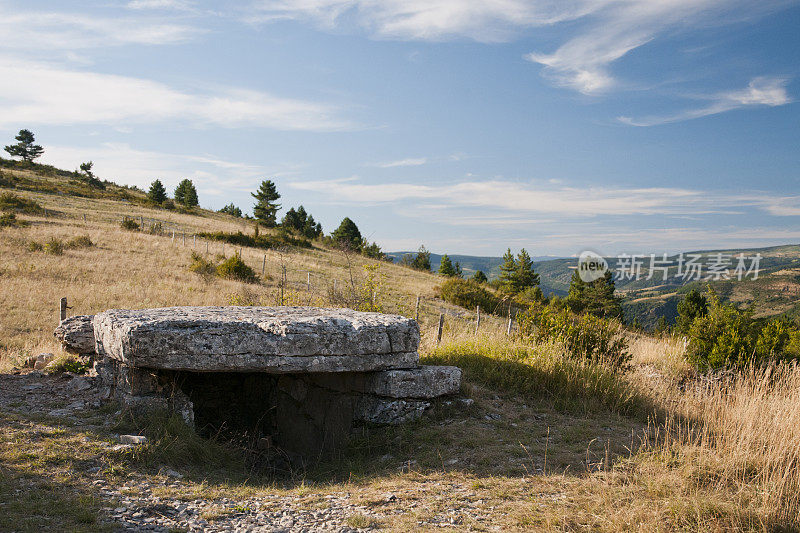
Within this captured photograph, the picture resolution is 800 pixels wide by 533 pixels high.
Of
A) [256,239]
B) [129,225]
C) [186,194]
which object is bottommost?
[256,239]

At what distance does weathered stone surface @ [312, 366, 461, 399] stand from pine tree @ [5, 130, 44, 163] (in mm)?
72757

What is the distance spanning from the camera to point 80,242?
25391mm

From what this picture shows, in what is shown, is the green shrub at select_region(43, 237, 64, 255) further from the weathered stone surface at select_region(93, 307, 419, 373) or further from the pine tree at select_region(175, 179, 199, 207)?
the pine tree at select_region(175, 179, 199, 207)

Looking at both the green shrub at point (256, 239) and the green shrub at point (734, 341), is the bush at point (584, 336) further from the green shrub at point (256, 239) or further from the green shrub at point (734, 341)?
the green shrub at point (256, 239)

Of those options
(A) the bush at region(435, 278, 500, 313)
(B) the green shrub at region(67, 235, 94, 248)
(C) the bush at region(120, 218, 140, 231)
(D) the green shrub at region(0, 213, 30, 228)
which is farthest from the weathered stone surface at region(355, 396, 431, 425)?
(C) the bush at region(120, 218, 140, 231)

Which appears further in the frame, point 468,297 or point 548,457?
point 468,297

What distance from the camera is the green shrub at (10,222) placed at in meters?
27.1

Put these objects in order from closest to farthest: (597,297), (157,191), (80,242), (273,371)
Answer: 1. (273,371)
2. (80,242)
3. (597,297)
4. (157,191)

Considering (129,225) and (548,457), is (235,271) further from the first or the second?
(548,457)

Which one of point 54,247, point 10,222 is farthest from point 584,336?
point 10,222

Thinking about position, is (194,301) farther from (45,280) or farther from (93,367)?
(93,367)

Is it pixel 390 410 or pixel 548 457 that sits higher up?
pixel 548 457

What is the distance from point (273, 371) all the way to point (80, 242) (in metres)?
24.3

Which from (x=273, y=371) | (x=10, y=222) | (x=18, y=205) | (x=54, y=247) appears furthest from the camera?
(x=18, y=205)
